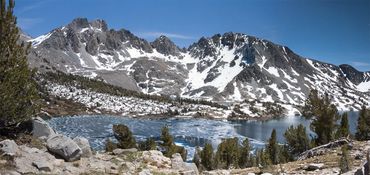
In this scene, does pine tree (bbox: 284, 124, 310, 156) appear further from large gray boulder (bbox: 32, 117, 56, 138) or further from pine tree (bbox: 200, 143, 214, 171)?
large gray boulder (bbox: 32, 117, 56, 138)

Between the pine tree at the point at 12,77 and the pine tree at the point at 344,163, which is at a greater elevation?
the pine tree at the point at 12,77

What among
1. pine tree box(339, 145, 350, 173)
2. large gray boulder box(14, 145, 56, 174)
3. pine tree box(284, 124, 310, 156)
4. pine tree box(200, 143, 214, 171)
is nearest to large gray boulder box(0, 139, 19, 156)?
large gray boulder box(14, 145, 56, 174)

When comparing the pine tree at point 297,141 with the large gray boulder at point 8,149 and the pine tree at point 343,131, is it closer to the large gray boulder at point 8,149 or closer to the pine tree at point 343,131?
the pine tree at point 343,131

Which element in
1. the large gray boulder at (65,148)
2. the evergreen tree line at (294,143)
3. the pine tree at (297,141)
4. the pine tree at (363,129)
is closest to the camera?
Result: the large gray boulder at (65,148)

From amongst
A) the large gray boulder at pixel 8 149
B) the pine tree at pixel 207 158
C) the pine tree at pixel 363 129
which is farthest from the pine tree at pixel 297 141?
the large gray boulder at pixel 8 149

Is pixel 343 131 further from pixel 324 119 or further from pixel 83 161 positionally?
pixel 83 161

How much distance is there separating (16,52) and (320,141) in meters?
57.1

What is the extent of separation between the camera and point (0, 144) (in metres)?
23.4

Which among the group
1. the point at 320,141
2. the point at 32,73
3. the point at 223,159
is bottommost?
the point at 223,159

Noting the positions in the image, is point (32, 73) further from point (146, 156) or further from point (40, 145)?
point (146, 156)

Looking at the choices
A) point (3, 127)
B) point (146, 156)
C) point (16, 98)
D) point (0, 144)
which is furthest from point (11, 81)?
point (146, 156)

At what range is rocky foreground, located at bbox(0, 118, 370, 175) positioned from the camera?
22656mm

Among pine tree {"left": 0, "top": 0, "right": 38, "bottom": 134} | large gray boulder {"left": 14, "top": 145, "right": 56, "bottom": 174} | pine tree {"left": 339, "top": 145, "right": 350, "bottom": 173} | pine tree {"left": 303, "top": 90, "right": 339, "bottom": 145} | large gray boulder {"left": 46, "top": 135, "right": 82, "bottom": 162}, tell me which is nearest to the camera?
pine tree {"left": 339, "top": 145, "right": 350, "bottom": 173}

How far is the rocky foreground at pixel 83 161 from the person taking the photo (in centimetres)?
2266
